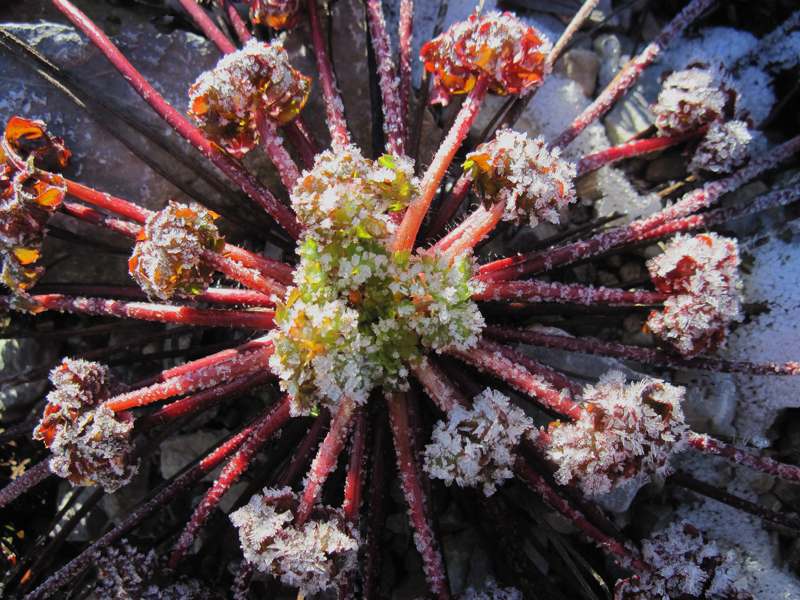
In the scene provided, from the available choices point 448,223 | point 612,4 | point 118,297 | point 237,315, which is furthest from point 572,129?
point 118,297

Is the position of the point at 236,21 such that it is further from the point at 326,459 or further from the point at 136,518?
the point at 136,518

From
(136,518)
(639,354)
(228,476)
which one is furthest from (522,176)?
(136,518)

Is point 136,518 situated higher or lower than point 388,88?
lower

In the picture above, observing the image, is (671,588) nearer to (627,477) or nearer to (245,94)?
(627,477)

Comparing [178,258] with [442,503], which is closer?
[178,258]

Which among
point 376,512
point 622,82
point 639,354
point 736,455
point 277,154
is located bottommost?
point 736,455
